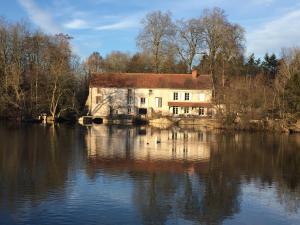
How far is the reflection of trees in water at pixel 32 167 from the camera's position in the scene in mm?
15383

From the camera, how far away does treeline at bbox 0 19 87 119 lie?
178ft

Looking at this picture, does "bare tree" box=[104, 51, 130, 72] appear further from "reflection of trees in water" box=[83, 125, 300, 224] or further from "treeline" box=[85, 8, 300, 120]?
"reflection of trees in water" box=[83, 125, 300, 224]

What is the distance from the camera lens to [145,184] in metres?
17.6

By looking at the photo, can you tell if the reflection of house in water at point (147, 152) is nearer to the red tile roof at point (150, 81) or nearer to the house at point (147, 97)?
the house at point (147, 97)

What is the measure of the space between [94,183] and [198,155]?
10.5 m

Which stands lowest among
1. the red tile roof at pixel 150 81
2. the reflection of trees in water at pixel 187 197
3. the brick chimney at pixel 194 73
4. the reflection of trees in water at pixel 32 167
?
the reflection of trees in water at pixel 187 197

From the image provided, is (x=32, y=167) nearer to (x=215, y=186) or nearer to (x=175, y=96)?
(x=215, y=186)

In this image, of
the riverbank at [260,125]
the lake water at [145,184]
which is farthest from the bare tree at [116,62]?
the lake water at [145,184]

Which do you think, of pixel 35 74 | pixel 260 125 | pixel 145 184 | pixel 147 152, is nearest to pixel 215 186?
pixel 145 184

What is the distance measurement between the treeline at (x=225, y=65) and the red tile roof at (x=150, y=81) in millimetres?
2265

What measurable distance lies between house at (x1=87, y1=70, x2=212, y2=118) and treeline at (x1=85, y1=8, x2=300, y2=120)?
3676 mm

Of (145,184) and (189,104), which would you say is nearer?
(145,184)

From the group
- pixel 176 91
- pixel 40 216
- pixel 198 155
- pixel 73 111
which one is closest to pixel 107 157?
pixel 198 155

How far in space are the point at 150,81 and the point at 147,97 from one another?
2.44 m
